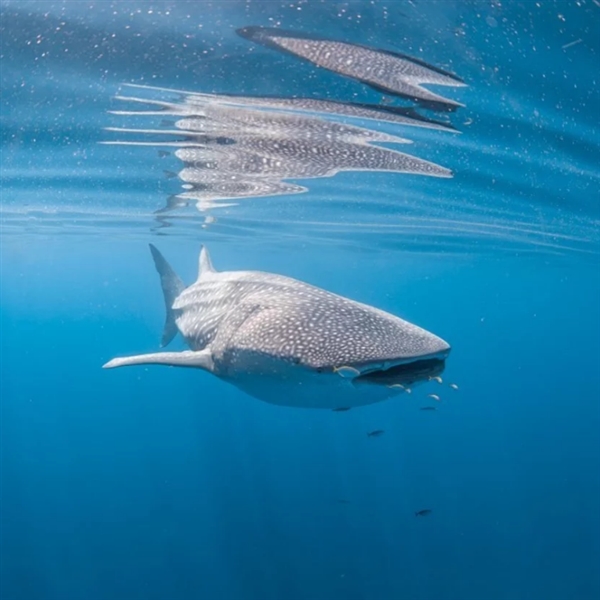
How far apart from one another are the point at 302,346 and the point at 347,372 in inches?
34.3

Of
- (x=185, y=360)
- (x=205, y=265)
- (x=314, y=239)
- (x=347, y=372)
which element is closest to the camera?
(x=347, y=372)

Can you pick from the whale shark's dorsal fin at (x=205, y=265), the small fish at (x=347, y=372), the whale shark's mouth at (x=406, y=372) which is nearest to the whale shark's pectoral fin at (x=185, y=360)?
the small fish at (x=347, y=372)

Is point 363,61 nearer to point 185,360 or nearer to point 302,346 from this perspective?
point 302,346

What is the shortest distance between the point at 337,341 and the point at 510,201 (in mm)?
13160

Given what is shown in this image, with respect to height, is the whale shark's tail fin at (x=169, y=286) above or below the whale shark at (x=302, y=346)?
below

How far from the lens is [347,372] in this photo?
4840 mm

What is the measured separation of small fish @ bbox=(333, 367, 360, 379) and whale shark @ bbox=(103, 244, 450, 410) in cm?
1

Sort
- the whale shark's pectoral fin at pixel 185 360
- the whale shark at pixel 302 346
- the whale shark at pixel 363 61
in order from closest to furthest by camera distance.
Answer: the whale shark at pixel 302 346, the whale shark at pixel 363 61, the whale shark's pectoral fin at pixel 185 360

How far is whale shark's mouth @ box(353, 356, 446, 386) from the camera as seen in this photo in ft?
16.0

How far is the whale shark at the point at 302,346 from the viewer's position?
492 cm

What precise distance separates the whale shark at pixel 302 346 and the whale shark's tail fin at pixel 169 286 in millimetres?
2422

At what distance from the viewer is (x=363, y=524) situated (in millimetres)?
24766

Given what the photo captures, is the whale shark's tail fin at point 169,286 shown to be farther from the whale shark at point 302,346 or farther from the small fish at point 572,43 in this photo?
the small fish at point 572,43

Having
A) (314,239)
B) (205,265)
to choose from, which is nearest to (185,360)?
(205,265)
